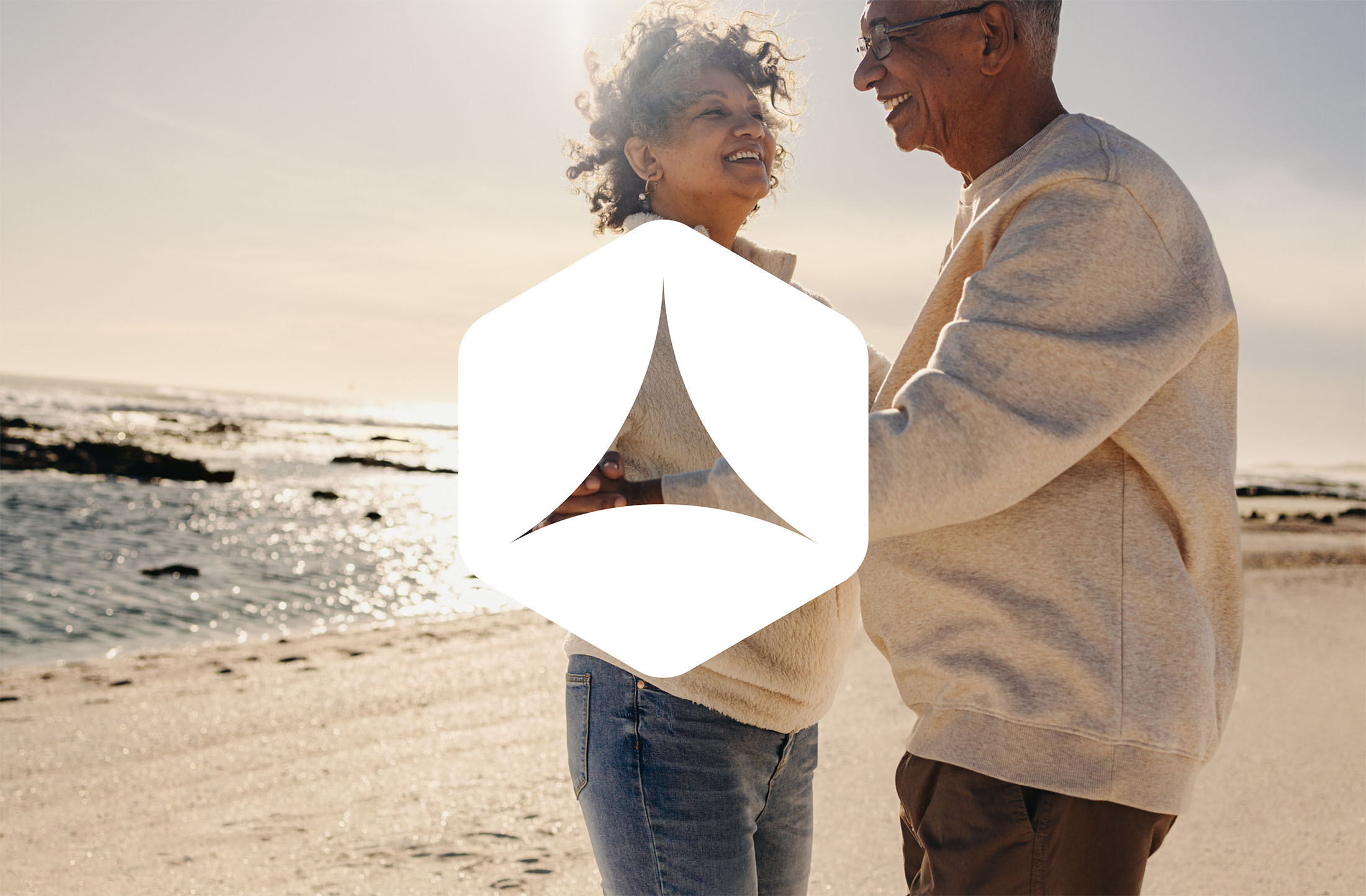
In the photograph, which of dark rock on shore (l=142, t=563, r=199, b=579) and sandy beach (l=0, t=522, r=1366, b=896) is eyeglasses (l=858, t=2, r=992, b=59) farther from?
dark rock on shore (l=142, t=563, r=199, b=579)

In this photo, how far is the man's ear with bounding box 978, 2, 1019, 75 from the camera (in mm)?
1381

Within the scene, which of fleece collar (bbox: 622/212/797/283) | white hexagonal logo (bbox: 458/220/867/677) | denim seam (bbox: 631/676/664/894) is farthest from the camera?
fleece collar (bbox: 622/212/797/283)

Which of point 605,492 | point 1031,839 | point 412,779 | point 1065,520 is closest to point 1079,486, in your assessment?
point 1065,520

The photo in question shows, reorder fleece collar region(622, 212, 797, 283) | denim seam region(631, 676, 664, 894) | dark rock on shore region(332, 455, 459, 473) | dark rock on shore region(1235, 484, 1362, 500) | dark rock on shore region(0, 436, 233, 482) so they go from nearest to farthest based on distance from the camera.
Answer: denim seam region(631, 676, 664, 894) → fleece collar region(622, 212, 797, 283) → dark rock on shore region(0, 436, 233, 482) → dark rock on shore region(1235, 484, 1362, 500) → dark rock on shore region(332, 455, 459, 473)

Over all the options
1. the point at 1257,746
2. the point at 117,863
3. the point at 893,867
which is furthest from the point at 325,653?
the point at 1257,746

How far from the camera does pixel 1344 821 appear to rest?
3570mm

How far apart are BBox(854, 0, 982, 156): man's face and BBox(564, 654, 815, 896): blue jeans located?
0.99 meters

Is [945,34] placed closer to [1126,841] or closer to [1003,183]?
[1003,183]

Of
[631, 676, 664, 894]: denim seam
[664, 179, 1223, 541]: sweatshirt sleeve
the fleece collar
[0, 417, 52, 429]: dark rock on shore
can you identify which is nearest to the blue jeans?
[631, 676, 664, 894]: denim seam

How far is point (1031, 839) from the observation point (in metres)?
1.22

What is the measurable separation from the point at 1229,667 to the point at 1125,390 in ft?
1.47

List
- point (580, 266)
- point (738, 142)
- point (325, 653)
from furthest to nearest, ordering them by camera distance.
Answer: point (325, 653)
point (738, 142)
point (580, 266)

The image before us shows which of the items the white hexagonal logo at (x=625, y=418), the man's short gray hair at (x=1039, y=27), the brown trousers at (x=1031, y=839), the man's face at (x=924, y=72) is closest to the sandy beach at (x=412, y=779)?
the white hexagonal logo at (x=625, y=418)

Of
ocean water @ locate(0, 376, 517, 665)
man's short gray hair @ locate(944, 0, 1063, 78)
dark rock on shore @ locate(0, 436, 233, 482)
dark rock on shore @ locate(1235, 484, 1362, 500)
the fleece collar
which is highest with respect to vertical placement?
man's short gray hair @ locate(944, 0, 1063, 78)
